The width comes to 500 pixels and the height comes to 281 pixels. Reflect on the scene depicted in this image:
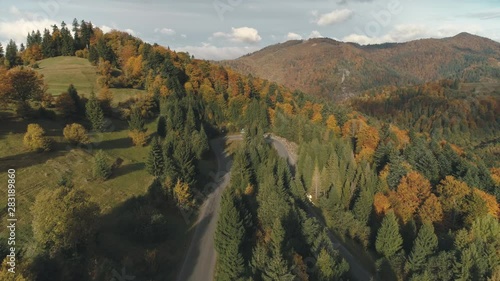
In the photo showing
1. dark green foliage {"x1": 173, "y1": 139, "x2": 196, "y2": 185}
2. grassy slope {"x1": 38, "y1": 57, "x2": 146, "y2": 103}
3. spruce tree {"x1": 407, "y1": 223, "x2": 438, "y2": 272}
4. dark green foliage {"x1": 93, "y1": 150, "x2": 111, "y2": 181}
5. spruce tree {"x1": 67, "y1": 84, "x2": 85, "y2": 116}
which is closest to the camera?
spruce tree {"x1": 407, "y1": 223, "x2": 438, "y2": 272}

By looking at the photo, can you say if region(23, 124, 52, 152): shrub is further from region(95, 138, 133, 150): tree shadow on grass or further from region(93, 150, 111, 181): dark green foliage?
region(95, 138, 133, 150): tree shadow on grass

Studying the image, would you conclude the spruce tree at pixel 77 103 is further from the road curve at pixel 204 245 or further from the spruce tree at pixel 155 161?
the road curve at pixel 204 245

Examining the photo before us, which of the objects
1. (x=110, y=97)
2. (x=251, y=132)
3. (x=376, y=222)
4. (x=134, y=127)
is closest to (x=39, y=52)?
(x=110, y=97)

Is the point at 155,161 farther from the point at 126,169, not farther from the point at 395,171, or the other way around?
the point at 395,171

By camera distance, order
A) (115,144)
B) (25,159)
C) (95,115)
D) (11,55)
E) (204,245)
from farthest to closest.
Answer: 1. (11,55)
2. (95,115)
3. (115,144)
4. (25,159)
5. (204,245)

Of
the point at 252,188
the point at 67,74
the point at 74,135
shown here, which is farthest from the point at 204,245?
the point at 67,74

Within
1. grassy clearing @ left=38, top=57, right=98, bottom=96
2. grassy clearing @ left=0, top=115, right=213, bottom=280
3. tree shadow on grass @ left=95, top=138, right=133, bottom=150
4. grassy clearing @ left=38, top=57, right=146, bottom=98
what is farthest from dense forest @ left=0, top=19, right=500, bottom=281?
grassy clearing @ left=38, top=57, right=98, bottom=96
